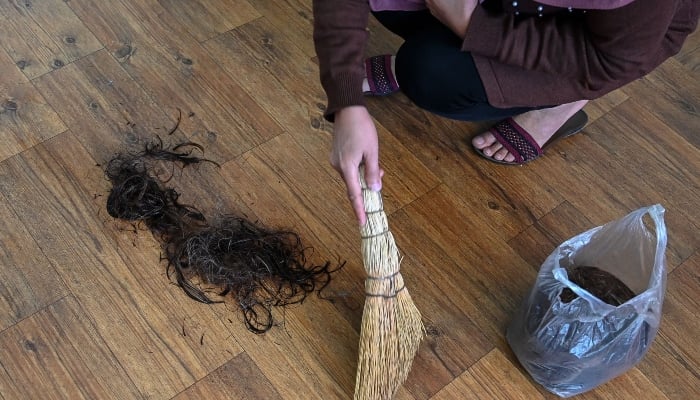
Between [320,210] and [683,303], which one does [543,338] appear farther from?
[320,210]

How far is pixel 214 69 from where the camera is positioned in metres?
1.81

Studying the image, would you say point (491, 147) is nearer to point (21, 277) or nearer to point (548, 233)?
point (548, 233)

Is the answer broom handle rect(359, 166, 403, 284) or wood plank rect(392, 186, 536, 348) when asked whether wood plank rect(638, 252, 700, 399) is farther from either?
broom handle rect(359, 166, 403, 284)

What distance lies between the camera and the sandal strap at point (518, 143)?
5.53 feet

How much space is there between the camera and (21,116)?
1.68 meters

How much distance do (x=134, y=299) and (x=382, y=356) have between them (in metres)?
0.49

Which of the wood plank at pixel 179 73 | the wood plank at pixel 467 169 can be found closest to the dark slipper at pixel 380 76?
the wood plank at pixel 467 169

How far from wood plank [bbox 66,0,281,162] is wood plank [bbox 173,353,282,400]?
0.49 m

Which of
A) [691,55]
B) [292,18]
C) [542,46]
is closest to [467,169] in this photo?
[542,46]

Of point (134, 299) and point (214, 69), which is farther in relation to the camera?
point (214, 69)

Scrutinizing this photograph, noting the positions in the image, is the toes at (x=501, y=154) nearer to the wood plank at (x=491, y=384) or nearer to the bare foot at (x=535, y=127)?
the bare foot at (x=535, y=127)

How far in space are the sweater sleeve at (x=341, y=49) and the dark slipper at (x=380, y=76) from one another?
19.2 inches

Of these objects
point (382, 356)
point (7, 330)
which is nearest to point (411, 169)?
point (382, 356)

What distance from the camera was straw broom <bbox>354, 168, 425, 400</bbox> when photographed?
1.29m
